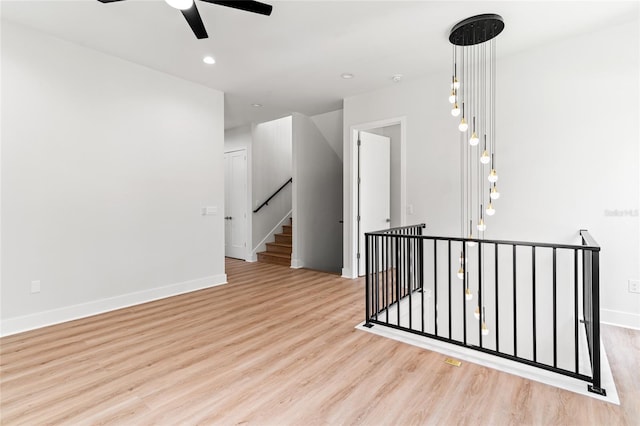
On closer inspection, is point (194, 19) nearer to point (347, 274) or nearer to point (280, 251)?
point (347, 274)

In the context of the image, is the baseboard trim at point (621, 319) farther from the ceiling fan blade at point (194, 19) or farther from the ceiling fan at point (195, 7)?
the ceiling fan blade at point (194, 19)

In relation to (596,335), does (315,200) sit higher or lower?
higher

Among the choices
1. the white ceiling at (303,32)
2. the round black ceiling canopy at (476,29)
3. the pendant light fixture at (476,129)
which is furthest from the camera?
the pendant light fixture at (476,129)

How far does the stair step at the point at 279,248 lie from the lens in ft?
21.4

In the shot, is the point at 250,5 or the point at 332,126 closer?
the point at 250,5

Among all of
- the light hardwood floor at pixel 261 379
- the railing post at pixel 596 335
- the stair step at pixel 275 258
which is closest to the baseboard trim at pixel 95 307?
the light hardwood floor at pixel 261 379

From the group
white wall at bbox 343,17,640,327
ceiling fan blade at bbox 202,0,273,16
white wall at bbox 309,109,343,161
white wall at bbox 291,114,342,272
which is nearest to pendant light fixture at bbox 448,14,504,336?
white wall at bbox 343,17,640,327

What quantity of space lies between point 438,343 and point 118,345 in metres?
2.72

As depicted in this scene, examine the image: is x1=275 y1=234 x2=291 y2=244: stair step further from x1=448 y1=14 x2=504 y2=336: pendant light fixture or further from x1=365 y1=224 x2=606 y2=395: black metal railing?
x1=448 y1=14 x2=504 y2=336: pendant light fixture

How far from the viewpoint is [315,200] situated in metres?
6.40

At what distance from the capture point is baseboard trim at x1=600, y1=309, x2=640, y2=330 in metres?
3.00

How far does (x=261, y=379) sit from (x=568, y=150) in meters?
3.67

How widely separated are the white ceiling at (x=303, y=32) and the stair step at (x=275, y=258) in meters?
3.35

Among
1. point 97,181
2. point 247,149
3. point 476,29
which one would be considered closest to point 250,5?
point 476,29
